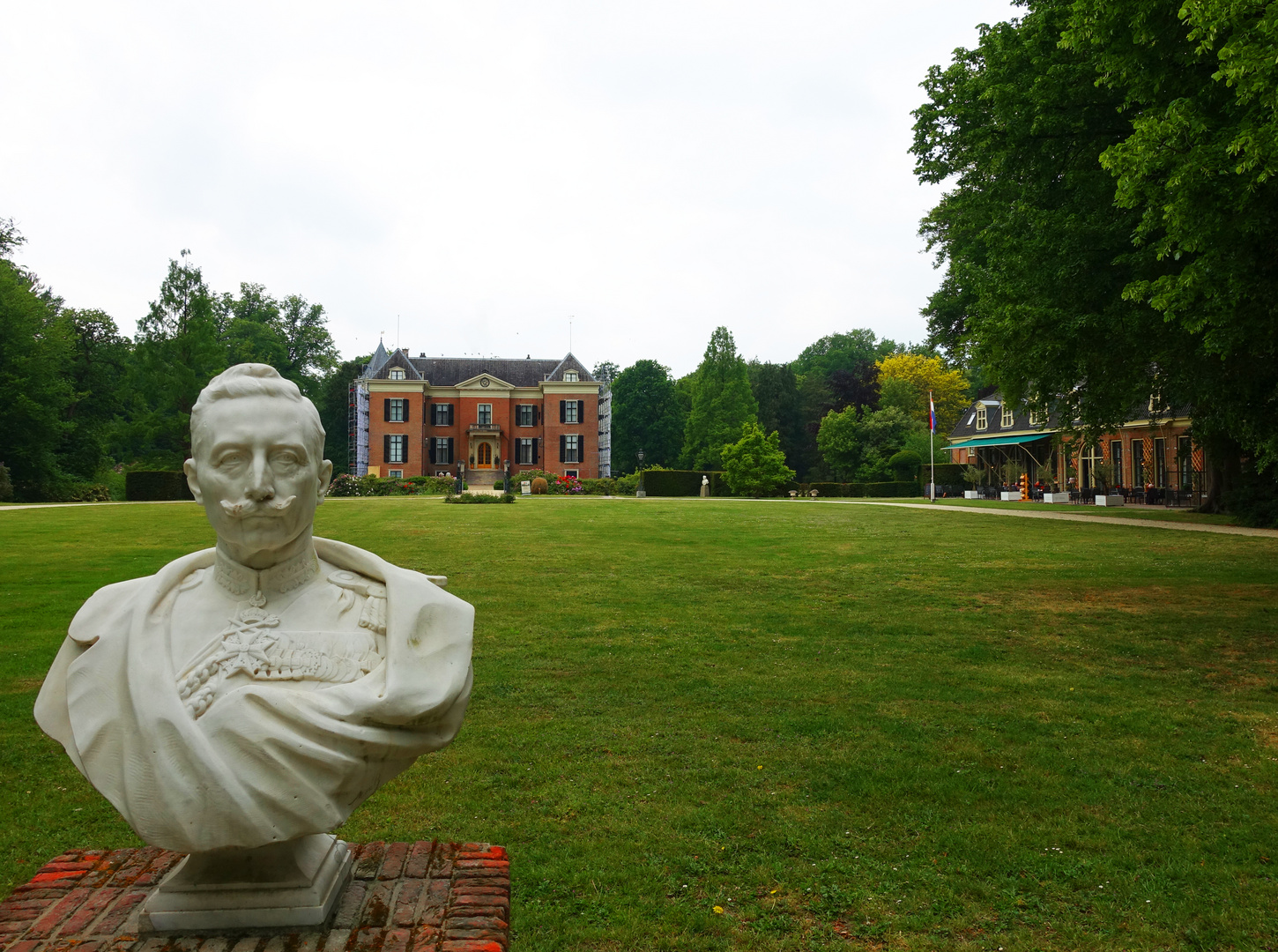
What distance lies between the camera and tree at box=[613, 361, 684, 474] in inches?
2603

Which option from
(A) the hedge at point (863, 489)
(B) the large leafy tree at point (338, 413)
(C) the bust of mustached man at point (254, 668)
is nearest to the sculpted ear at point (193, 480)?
(C) the bust of mustached man at point (254, 668)

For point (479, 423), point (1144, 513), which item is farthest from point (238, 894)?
point (479, 423)

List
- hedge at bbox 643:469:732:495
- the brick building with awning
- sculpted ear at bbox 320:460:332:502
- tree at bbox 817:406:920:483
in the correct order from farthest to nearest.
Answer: tree at bbox 817:406:920:483 → hedge at bbox 643:469:732:495 → the brick building with awning → sculpted ear at bbox 320:460:332:502

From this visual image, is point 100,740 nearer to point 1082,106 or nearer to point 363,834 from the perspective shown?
point 363,834

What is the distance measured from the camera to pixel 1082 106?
39.4 ft

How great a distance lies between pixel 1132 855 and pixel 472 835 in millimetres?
3702

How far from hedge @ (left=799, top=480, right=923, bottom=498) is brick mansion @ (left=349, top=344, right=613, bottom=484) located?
18.6 meters

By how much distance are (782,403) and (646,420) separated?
10801mm

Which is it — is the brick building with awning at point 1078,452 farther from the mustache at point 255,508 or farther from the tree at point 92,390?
the tree at point 92,390

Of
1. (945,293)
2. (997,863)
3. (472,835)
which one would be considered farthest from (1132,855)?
(945,293)

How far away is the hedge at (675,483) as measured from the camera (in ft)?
155

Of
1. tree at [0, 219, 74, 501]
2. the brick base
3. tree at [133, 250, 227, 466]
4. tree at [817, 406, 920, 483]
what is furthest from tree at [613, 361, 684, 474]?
the brick base

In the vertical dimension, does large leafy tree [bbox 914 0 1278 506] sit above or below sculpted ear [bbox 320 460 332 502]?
above

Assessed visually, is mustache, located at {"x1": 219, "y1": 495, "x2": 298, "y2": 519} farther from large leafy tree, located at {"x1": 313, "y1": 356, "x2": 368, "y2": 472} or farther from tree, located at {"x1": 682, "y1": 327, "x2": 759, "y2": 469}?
large leafy tree, located at {"x1": 313, "y1": 356, "x2": 368, "y2": 472}
